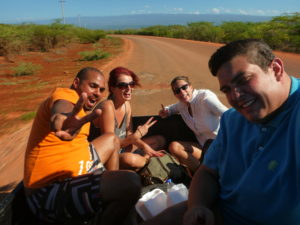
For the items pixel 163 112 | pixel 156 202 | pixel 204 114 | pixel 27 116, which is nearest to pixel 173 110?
pixel 163 112

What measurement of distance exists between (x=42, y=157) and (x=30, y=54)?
1834 centimetres

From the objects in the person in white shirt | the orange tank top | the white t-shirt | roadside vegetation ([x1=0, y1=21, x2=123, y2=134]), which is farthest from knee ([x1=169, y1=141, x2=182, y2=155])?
roadside vegetation ([x1=0, y1=21, x2=123, y2=134])

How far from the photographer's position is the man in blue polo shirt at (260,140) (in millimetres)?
1369

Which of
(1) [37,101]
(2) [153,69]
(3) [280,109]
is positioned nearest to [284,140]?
(3) [280,109]

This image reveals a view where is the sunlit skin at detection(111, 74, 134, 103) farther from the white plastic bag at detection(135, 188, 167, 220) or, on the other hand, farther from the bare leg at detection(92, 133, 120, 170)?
the white plastic bag at detection(135, 188, 167, 220)

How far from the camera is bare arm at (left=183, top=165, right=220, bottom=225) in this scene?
1.62m

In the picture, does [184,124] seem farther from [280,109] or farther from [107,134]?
[280,109]

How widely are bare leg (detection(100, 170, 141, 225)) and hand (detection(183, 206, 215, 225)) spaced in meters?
0.59

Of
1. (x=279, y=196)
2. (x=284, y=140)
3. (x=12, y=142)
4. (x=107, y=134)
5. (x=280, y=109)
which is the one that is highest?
(x=280, y=109)

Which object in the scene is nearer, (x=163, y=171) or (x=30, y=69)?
(x=163, y=171)

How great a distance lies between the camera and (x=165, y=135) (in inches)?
140

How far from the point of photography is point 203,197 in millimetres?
1757

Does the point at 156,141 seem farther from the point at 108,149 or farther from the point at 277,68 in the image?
the point at 277,68

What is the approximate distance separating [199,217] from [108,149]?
4.15ft
